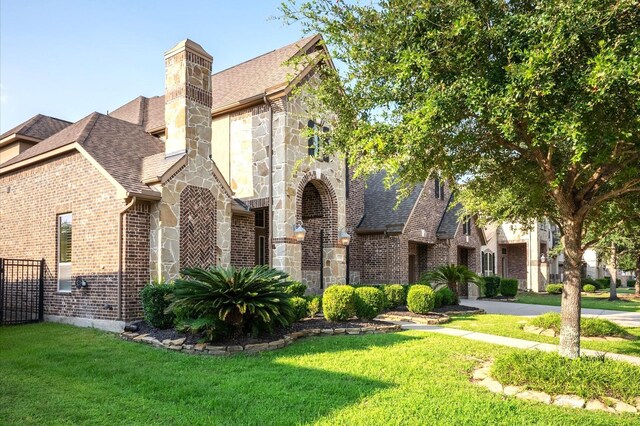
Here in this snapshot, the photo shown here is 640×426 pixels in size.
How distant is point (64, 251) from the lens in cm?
1250

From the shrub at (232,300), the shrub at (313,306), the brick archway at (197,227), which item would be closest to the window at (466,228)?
the shrub at (313,306)

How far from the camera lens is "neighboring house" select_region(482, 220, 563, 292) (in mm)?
32594

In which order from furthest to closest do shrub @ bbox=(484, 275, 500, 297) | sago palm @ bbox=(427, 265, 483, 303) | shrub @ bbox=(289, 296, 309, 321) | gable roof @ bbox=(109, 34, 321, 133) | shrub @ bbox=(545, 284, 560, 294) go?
shrub @ bbox=(545, 284, 560, 294) < shrub @ bbox=(484, 275, 500, 297) < sago palm @ bbox=(427, 265, 483, 303) < gable roof @ bbox=(109, 34, 321, 133) < shrub @ bbox=(289, 296, 309, 321)

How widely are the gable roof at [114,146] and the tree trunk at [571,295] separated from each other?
28.7ft

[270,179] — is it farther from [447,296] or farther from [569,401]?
[569,401]

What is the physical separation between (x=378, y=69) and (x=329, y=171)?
377 inches

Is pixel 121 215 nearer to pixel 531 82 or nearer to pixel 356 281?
pixel 531 82

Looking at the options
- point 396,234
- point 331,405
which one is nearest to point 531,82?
→ point 331,405

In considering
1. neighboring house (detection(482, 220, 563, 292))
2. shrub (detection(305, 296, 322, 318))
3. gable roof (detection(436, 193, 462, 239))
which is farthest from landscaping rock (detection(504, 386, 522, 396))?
neighboring house (detection(482, 220, 563, 292))

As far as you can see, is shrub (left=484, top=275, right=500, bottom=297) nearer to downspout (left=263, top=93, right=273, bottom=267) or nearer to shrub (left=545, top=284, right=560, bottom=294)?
shrub (left=545, top=284, right=560, bottom=294)

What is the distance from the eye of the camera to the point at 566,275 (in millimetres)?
7719

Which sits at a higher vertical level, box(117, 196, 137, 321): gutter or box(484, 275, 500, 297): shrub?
box(117, 196, 137, 321): gutter

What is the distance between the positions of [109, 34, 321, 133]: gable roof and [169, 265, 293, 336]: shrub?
24.6 ft

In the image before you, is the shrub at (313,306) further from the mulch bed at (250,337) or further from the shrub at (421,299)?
the shrub at (421,299)
